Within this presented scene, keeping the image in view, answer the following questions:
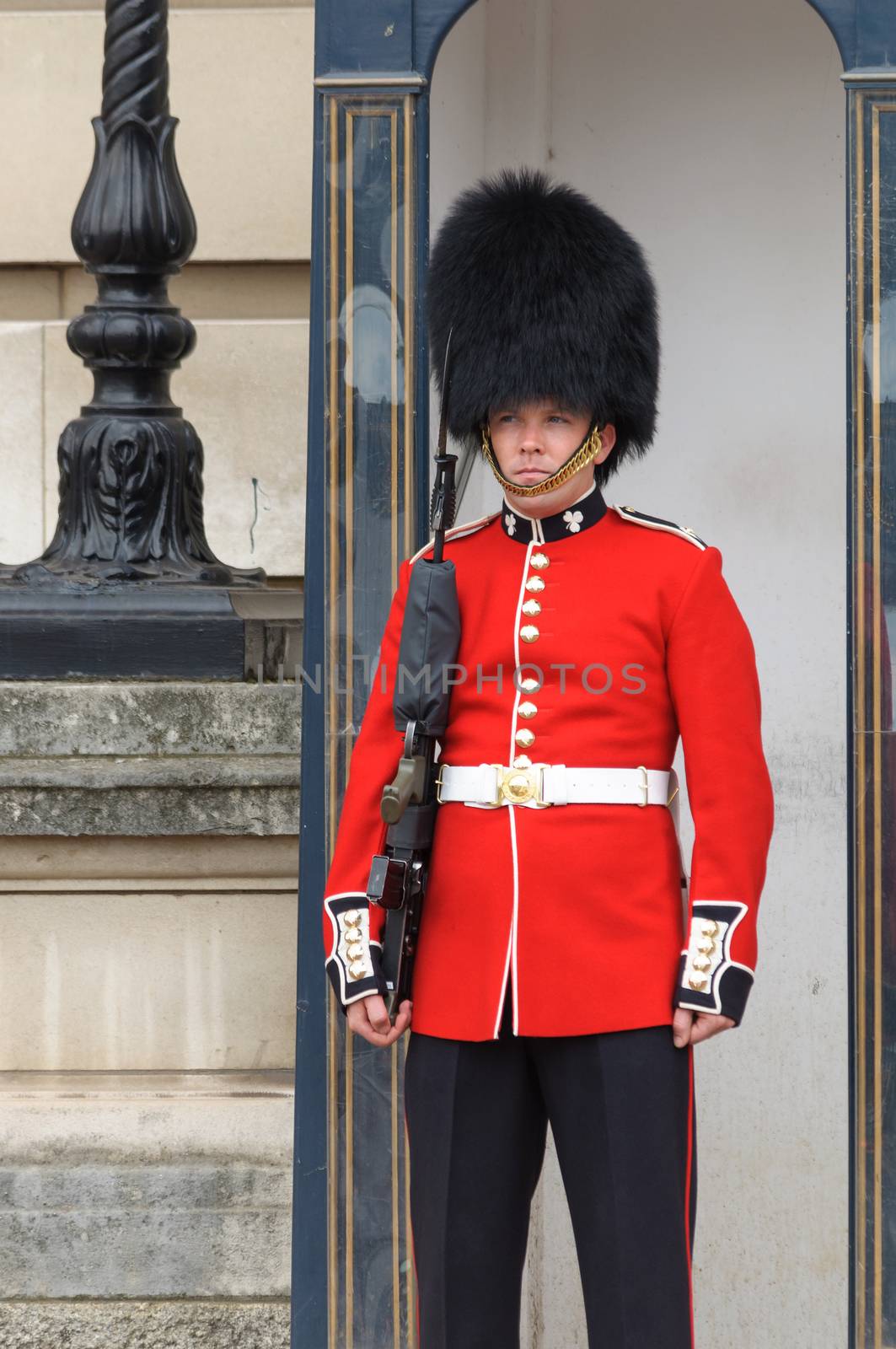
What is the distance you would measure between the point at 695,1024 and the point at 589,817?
0.27 meters

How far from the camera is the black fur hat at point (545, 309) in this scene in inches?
86.7

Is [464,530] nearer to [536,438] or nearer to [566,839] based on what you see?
[536,438]

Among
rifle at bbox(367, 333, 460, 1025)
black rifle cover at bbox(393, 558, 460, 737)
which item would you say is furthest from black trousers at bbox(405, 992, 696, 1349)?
black rifle cover at bbox(393, 558, 460, 737)

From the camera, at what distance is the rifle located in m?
2.19

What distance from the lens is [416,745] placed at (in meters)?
2.20

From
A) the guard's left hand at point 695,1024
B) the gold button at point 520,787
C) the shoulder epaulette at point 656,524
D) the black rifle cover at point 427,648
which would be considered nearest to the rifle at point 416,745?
the black rifle cover at point 427,648

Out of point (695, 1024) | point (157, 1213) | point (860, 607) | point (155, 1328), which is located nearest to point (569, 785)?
point (695, 1024)

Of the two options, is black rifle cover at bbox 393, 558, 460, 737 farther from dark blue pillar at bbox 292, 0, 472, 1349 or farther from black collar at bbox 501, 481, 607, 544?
dark blue pillar at bbox 292, 0, 472, 1349

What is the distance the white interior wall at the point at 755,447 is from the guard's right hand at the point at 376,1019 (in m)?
0.97

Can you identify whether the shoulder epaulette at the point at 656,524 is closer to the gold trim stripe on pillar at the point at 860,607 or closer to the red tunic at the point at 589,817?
the red tunic at the point at 589,817

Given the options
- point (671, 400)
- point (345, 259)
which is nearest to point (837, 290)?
point (671, 400)

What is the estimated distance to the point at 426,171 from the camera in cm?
255

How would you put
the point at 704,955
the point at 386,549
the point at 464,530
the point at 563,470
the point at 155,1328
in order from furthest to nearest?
the point at 155,1328 < the point at 386,549 < the point at 464,530 < the point at 563,470 < the point at 704,955

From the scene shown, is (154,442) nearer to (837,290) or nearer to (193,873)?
(193,873)
